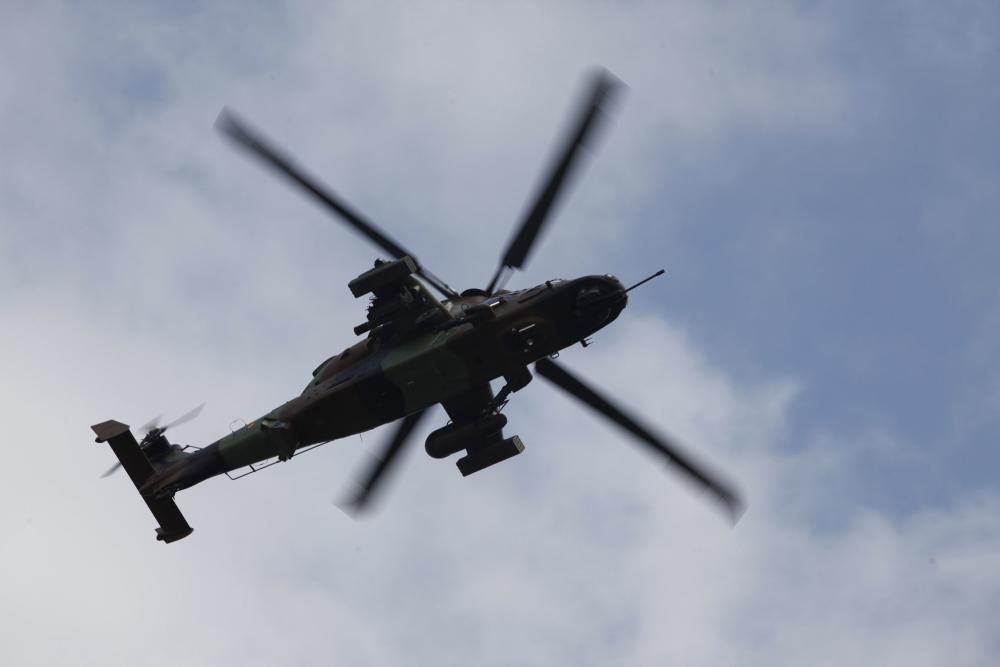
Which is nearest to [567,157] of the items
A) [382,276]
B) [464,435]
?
[382,276]

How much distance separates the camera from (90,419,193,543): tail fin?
28969 millimetres

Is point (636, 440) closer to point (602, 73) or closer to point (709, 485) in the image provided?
point (709, 485)

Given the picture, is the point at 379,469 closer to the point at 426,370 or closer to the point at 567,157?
the point at 426,370

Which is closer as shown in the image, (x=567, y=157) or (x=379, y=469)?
(x=567, y=157)

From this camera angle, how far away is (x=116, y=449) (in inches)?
1142

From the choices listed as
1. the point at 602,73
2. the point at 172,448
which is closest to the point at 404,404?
the point at 172,448

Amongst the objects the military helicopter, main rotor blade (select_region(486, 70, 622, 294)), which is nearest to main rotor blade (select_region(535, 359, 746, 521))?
the military helicopter

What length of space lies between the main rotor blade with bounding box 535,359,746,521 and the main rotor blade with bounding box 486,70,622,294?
3.07 m

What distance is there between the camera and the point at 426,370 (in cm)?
2661

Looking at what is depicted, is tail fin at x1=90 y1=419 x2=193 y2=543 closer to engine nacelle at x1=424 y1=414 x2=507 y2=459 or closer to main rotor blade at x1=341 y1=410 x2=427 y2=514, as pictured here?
main rotor blade at x1=341 y1=410 x2=427 y2=514

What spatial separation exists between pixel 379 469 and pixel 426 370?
11.8 feet

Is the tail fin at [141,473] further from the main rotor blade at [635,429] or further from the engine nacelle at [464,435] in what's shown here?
the main rotor blade at [635,429]

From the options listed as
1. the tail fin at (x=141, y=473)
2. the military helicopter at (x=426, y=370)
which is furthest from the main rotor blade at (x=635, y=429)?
the tail fin at (x=141, y=473)

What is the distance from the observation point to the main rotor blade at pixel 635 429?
2691 centimetres
